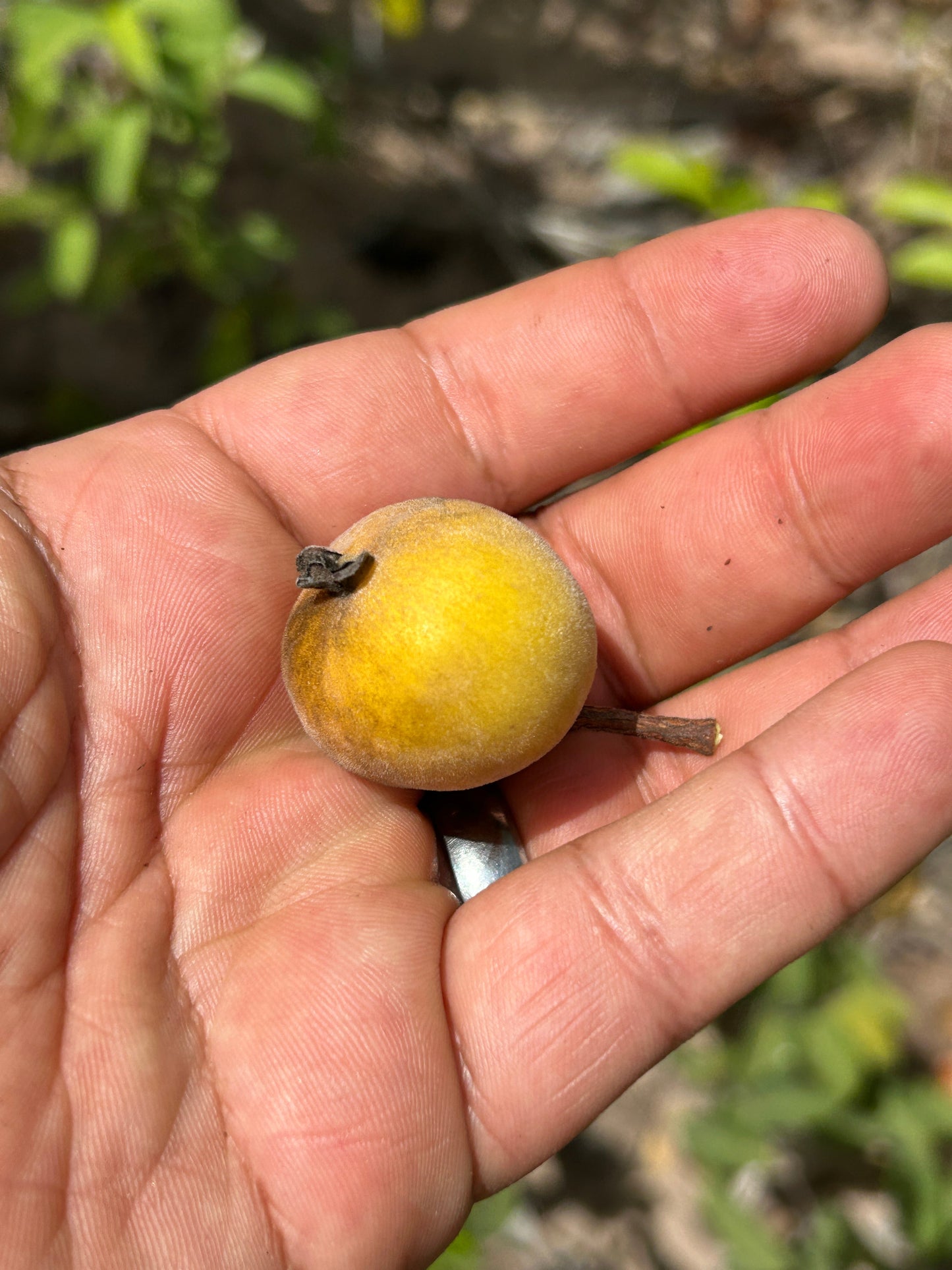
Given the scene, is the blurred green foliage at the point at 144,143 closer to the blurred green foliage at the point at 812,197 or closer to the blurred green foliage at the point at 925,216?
the blurred green foliage at the point at 812,197

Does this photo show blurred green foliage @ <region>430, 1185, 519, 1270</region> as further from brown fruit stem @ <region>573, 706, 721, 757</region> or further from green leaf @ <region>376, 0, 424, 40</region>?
green leaf @ <region>376, 0, 424, 40</region>

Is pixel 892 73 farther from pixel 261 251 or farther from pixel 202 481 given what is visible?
pixel 202 481

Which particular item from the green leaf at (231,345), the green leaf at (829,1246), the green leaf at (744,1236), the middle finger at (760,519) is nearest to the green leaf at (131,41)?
the green leaf at (231,345)

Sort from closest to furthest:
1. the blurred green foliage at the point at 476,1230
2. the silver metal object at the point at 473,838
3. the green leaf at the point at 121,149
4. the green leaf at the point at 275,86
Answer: the silver metal object at the point at 473,838, the blurred green foliage at the point at 476,1230, the green leaf at the point at 121,149, the green leaf at the point at 275,86

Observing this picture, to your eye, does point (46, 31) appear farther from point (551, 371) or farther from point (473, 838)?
point (473, 838)

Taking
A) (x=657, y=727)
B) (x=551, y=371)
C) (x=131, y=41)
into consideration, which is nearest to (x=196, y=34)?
(x=131, y=41)

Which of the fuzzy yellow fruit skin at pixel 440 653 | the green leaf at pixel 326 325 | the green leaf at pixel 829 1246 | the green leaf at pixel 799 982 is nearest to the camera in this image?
the fuzzy yellow fruit skin at pixel 440 653
